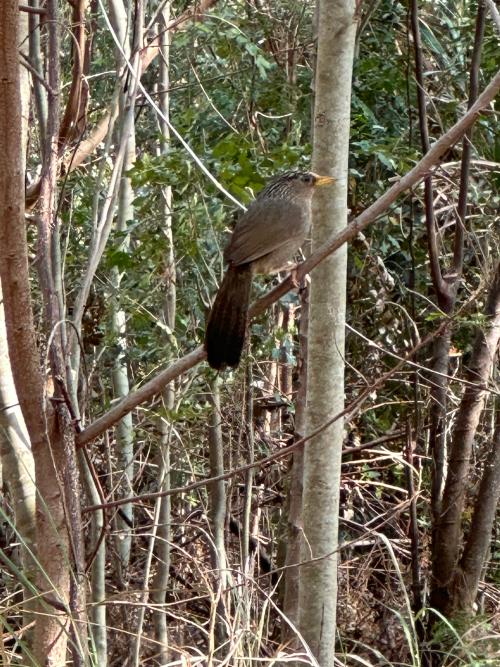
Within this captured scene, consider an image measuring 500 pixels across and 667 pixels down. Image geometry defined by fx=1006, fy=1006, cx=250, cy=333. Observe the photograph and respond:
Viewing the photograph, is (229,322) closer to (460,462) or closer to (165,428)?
(165,428)

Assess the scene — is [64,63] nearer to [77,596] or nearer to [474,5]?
[474,5]

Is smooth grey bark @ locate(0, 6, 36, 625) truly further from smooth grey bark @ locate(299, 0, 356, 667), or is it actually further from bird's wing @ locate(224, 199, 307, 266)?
bird's wing @ locate(224, 199, 307, 266)

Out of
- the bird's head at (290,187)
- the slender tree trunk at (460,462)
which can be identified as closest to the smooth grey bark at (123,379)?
the bird's head at (290,187)

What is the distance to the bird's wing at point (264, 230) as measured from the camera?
4137 millimetres

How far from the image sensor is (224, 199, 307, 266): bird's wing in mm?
4137

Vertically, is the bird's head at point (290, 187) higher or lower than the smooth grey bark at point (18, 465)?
higher

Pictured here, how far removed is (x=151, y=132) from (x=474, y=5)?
2.27 metres

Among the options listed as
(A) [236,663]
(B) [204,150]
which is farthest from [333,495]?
(B) [204,150]

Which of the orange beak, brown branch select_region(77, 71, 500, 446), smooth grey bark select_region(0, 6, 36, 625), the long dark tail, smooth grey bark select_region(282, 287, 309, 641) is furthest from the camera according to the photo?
smooth grey bark select_region(282, 287, 309, 641)

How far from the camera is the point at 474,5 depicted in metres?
6.13

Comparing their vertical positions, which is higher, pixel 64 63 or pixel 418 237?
pixel 64 63

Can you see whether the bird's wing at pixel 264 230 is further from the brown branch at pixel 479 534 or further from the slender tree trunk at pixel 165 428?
the brown branch at pixel 479 534

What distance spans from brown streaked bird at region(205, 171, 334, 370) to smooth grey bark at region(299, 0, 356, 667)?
0.28 m

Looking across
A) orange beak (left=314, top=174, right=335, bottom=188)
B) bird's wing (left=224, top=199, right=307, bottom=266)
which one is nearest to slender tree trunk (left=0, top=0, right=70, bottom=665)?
orange beak (left=314, top=174, right=335, bottom=188)
